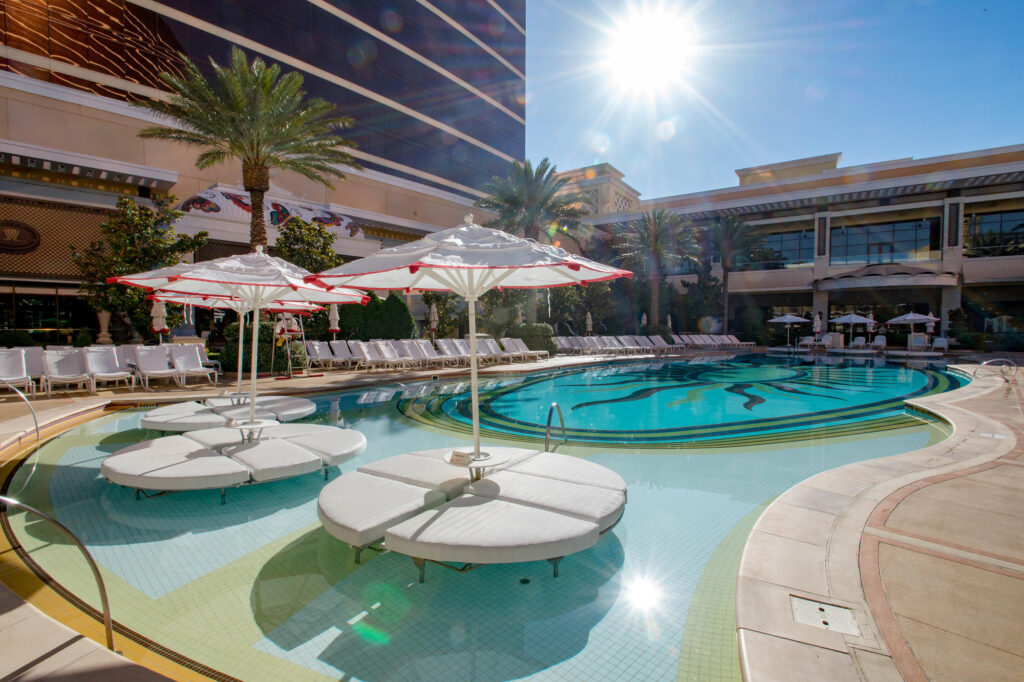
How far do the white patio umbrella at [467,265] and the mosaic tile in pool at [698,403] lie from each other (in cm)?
406

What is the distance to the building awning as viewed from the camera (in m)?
27.2

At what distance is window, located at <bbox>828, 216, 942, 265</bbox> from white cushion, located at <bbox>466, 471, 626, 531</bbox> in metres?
35.9

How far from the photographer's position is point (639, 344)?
26406 mm

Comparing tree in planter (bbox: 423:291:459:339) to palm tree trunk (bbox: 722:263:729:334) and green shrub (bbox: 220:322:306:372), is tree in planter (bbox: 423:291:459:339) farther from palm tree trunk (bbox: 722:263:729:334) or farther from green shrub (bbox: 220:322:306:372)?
palm tree trunk (bbox: 722:263:729:334)

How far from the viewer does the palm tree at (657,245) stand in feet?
96.8

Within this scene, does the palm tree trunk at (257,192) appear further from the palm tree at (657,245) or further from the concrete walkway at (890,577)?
the palm tree at (657,245)

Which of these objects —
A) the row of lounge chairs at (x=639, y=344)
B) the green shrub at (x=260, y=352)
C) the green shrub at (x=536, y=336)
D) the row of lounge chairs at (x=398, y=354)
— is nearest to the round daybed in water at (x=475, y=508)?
the green shrub at (x=260, y=352)

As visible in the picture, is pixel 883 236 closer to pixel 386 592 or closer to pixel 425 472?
pixel 425 472

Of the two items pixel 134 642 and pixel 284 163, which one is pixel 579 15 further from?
pixel 134 642

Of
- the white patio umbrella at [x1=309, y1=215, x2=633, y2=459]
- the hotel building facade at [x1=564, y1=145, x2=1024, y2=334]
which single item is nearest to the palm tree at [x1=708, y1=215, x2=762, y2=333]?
the hotel building facade at [x1=564, y1=145, x2=1024, y2=334]

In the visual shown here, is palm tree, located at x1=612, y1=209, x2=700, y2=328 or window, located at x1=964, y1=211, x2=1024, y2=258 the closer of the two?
window, located at x1=964, y1=211, x2=1024, y2=258

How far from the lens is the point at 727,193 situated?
3531cm

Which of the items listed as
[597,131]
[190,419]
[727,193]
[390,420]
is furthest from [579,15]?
[190,419]

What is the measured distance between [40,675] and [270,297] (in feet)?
16.7
